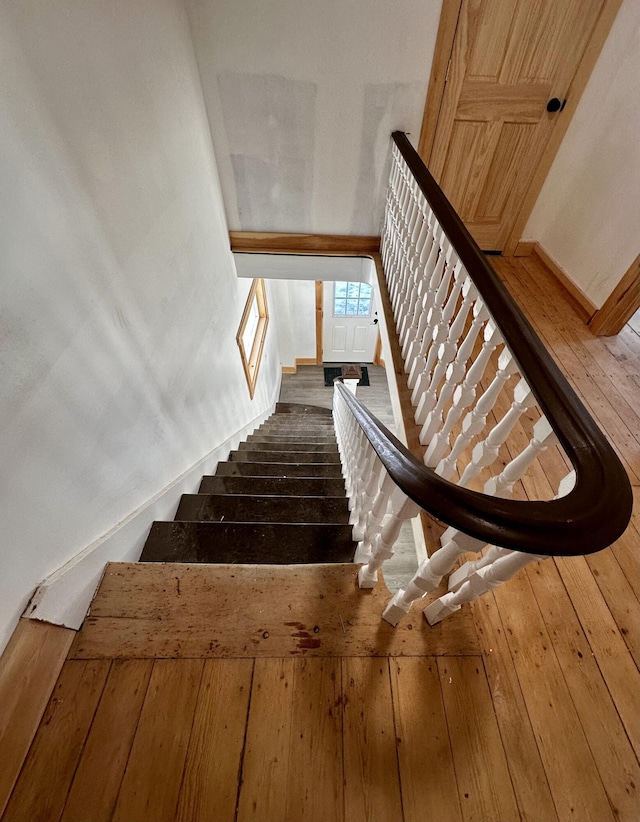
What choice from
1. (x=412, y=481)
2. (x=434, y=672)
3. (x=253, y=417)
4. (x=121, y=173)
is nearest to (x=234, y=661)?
(x=434, y=672)

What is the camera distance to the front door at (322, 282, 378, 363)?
5.35 m

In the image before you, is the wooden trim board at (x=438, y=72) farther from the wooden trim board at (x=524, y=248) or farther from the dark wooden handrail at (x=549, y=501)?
the dark wooden handrail at (x=549, y=501)

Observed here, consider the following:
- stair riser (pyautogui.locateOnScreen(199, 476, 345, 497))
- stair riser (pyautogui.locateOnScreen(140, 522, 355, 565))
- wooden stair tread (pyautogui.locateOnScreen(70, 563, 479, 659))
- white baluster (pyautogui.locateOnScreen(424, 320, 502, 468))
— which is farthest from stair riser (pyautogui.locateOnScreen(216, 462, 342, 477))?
wooden stair tread (pyautogui.locateOnScreen(70, 563, 479, 659))

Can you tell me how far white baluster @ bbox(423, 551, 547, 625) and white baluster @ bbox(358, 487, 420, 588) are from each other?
184 mm

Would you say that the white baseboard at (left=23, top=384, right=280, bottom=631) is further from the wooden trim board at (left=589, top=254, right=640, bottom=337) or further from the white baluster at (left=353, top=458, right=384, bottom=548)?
the wooden trim board at (left=589, top=254, right=640, bottom=337)

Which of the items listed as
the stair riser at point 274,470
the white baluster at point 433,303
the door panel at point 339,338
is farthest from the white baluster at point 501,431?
the door panel at point 339,338

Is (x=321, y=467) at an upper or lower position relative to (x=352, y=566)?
upper

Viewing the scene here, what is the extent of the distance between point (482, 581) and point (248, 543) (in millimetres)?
1004

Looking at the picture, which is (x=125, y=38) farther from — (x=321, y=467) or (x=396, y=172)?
(x=321, y=467)

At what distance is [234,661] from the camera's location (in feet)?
3.20

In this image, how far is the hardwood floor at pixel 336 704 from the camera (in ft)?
2.62

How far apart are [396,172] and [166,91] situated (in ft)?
4.40

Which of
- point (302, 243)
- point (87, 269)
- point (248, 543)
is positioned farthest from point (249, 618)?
point (302, 243)

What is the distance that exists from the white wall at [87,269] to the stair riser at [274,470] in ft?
2.29
